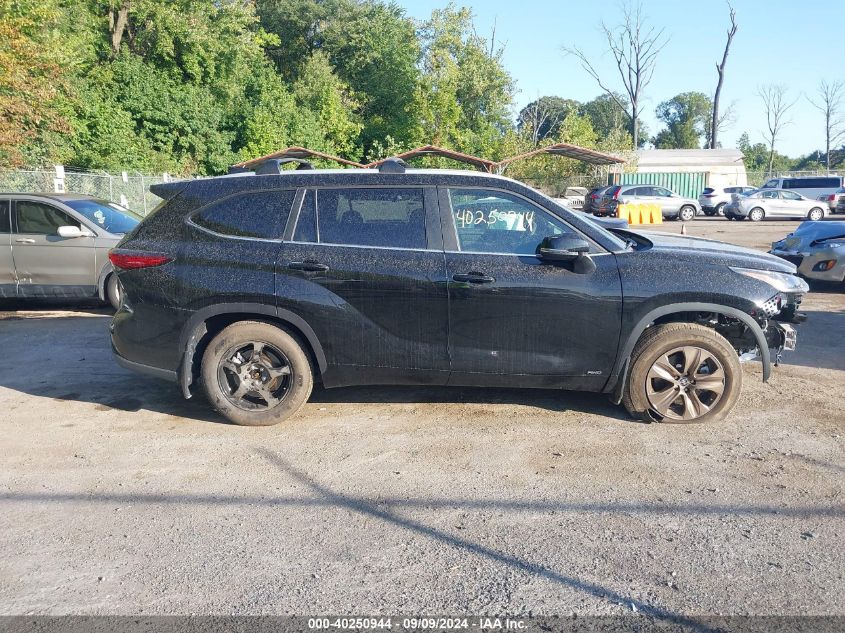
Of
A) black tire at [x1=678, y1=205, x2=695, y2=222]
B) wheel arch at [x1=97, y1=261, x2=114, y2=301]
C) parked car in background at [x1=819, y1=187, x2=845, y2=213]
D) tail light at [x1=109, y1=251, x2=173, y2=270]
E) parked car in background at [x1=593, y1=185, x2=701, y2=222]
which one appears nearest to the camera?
tail light at [x1=109, y1=251, x2=173, y2=270]

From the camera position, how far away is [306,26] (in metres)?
48.3

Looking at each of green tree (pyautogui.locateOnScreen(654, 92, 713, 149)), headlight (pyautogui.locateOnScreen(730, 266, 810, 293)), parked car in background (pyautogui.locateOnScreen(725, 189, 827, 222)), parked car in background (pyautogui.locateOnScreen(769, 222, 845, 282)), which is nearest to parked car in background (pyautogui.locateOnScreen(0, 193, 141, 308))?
headlight (pyautogui.locateOnScreen(730, 266, 810, 293))

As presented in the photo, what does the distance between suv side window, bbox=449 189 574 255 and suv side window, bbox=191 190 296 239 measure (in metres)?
1.29

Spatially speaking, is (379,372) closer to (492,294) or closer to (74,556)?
(492,294)

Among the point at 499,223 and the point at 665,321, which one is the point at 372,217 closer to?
the point at 499,223

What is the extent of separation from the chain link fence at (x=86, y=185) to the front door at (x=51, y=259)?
494 centimetres

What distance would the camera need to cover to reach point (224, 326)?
5.51 metres

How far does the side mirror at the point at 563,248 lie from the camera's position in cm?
505

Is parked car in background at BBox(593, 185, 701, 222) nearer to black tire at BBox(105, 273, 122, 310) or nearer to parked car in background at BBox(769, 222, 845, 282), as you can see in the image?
parked car in background at BBox(769, 222, 845, 282)

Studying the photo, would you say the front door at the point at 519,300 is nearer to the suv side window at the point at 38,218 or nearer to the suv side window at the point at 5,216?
the suv side window at the point at 38,218

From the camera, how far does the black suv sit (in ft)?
16.9

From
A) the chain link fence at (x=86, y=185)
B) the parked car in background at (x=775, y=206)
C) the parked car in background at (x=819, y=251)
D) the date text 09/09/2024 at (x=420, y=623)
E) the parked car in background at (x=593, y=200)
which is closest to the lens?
the date text 09/09/2024 at (x=420, y=623)

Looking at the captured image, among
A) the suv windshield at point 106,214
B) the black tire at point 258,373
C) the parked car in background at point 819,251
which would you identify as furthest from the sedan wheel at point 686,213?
the black tire at point 258,373

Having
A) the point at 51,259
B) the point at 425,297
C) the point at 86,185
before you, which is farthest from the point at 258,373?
the point at 86,185
